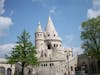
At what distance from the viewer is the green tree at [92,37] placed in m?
48.2

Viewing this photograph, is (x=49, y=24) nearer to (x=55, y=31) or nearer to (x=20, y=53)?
(x=55, y=31)

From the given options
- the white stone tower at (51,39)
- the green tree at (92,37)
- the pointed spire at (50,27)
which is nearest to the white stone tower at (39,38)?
the white stone tower at (51,39)

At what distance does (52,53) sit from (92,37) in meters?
28.8

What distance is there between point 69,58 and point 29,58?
88.0 feet

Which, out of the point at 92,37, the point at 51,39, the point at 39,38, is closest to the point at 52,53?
the point at 51,39

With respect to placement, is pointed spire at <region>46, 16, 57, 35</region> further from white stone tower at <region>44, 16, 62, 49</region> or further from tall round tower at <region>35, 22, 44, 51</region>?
tall round tower at <region>35, 22, 44, 51</region>

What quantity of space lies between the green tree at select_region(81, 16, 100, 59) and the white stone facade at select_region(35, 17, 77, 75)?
53.6 feet

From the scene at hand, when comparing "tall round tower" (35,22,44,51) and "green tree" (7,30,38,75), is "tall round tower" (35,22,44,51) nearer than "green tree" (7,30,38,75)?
No

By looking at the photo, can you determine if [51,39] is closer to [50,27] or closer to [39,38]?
[39,38]

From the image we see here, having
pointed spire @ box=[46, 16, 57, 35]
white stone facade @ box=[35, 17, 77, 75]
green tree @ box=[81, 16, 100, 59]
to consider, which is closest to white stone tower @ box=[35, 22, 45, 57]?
white stone facade @ box=[35, 17, 77, 75]

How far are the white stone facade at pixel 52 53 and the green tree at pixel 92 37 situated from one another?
16346 mm

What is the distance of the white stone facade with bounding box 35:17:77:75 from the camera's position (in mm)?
66825

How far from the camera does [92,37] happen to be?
4916 cm

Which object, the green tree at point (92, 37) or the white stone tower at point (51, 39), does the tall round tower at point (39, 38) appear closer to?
the white stone tower at point (51, 39)
